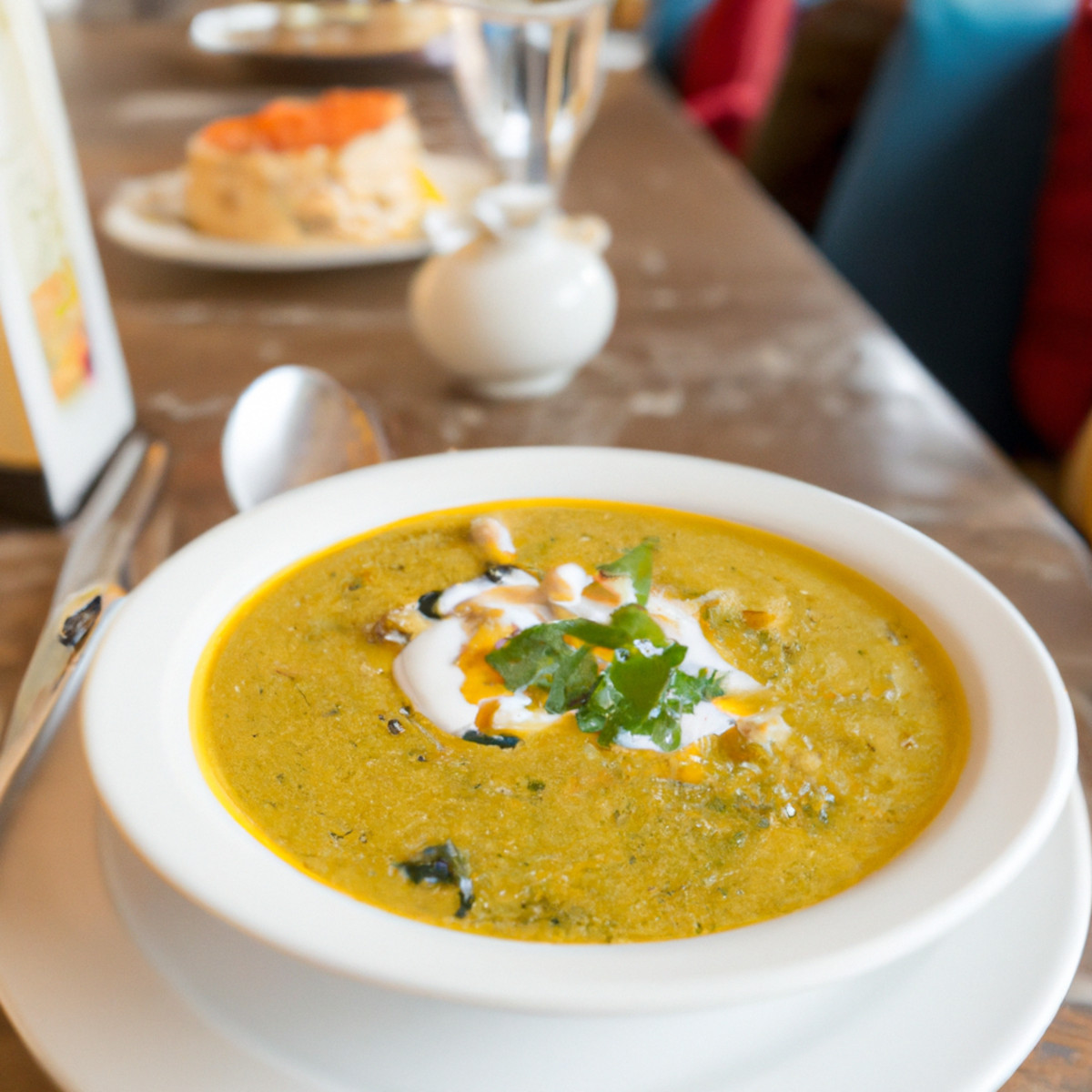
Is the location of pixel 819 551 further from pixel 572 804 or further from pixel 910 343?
pixel 910 343

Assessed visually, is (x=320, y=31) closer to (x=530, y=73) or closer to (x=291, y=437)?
(x=530, y=73)

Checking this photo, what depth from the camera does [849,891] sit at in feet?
2.02

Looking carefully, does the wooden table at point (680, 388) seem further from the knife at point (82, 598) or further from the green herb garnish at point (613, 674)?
the green herb garnish at point (613, 674)

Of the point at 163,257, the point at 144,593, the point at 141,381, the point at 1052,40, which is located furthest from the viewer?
the point at 1052,40

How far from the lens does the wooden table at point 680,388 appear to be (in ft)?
3.80

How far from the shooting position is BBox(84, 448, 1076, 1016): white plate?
0.55 m

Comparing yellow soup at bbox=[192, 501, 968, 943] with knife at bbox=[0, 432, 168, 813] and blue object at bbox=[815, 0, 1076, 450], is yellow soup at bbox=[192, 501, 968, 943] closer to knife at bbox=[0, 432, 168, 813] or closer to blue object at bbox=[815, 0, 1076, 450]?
knife at bbox=[0, 432, 168, 813]

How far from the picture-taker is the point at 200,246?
1.81 m

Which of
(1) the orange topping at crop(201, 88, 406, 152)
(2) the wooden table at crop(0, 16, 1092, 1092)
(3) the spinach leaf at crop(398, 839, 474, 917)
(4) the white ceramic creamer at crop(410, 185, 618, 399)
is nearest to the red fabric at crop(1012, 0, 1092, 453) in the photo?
(2) the wooden table at crop(0, 16, 1092, 1092)

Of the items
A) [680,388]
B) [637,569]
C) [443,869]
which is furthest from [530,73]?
[443,869]

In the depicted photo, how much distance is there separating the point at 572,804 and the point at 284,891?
0.64 feet

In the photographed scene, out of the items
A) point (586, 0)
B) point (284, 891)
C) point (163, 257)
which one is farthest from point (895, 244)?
point (284, 891)

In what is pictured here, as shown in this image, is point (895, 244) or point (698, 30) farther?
point (698, 30)

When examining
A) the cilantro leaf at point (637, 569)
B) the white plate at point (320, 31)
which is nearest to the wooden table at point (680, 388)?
the cilantro leaf at point (637, 569)
